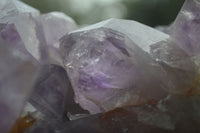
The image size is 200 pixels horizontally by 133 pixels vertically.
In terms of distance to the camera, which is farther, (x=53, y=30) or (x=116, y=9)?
(x=116, y=9)

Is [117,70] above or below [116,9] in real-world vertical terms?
above

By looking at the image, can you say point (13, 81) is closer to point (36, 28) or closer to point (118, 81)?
point (118, 81)

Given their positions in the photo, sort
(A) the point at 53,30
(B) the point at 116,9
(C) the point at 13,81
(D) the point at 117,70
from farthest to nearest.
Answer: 1. (B) the point at 116,9
2. (A) the point at 53,30
3. (D) the point at 117,70
4. (C) the point at 13,81

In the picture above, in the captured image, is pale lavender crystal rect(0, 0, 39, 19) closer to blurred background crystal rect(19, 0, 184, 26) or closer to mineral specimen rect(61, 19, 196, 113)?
mineral specimen rect(61, 19, 196, 113)

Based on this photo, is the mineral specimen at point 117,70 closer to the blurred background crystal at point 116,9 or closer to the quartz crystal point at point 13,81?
the quartz crystal point at point 13,81

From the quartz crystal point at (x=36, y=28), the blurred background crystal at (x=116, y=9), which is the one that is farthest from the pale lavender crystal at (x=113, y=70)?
the blurred background crystal at (x=116, y=9)

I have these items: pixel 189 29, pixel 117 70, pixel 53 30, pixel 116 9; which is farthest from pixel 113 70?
pixel 116 9

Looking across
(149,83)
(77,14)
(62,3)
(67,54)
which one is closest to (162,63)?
(149,83)

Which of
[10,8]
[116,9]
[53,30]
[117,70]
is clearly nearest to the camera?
[117,70]

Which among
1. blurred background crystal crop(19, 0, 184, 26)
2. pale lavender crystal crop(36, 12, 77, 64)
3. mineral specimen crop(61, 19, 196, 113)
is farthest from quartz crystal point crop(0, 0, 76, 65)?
blurred background crystal crop(19, 0, 184, 26)
